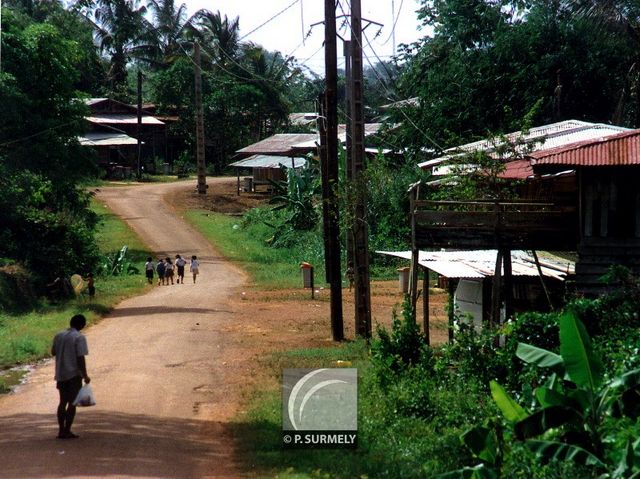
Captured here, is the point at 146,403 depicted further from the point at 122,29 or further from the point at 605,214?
the point at 122,29

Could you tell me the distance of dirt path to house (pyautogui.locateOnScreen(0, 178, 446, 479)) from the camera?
440 inches

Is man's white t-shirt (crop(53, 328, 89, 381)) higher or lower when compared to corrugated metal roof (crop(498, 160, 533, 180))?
lower

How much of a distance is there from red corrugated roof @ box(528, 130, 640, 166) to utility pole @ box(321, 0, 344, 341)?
5007 mm

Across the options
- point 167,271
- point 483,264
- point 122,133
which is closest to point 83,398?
point 483,264

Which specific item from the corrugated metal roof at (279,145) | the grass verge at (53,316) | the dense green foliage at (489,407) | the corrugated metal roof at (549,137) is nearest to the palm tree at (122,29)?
the corrugated metal roof at (279,145)

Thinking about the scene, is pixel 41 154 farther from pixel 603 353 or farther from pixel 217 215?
pixel 603 353

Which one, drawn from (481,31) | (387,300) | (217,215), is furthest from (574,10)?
(217,215)

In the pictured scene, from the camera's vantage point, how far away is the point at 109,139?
63.1m

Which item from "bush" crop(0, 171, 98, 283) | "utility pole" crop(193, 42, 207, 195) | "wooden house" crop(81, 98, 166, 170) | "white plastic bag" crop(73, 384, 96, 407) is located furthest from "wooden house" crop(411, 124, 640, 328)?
"wooden house" crop(81, 98, 166, 170)

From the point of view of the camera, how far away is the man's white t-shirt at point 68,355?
39.8 ft

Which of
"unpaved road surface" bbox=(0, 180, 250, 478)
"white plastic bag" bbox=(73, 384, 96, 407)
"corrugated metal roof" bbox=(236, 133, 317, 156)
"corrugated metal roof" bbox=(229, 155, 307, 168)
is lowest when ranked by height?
"unpaved road surface" bbox=(0, 180, 250, 478)

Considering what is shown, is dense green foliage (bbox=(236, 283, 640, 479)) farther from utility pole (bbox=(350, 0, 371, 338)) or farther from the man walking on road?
utility pole (bbox=(350, 0, 371, 338))

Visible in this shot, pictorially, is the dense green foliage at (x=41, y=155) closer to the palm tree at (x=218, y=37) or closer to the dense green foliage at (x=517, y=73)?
the dense green foliage at (x=517, y=73)

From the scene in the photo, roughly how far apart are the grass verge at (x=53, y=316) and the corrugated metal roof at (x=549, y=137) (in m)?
9.55
